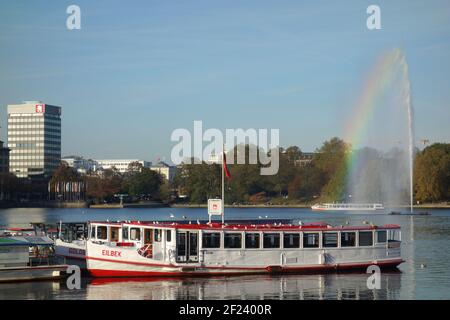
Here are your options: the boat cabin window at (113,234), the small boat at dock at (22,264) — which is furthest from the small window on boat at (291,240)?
the small boat at dock at (22,264)

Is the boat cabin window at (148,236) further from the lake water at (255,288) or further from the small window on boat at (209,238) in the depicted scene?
the small window on boat at (209,238)

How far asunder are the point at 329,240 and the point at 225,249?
6.35m

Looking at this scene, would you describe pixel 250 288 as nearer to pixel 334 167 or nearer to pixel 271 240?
pixel 271 240

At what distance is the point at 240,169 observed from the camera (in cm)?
19650

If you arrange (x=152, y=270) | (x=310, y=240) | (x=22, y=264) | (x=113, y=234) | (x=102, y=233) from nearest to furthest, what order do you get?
1. (x=22, y=264)
2. (x=152, y=270)
3. (x=310, y=240)
4. (x=113, y=234)
5. (x=102, y=233)

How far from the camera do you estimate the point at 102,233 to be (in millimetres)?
45719

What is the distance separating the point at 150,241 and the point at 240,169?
15283cm

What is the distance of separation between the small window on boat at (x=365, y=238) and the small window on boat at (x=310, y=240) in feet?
8.90

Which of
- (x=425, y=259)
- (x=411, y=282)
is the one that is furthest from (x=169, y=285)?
(x=425, y=259)

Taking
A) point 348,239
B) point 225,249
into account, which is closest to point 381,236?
point 348,239

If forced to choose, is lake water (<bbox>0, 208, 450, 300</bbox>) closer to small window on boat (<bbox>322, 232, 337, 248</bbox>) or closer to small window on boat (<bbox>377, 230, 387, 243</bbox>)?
small window on boat (<bbox>322, 232, 337, 248</bbox>)

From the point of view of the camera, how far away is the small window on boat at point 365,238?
45406 mm

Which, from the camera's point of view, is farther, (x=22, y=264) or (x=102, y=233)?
(x=102, y=233)
